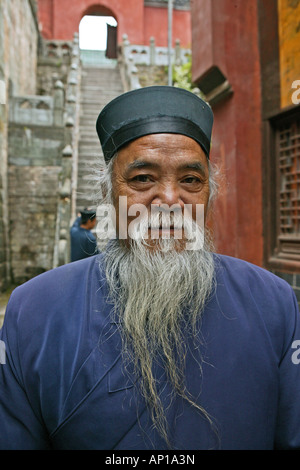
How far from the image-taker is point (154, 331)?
4.78ft

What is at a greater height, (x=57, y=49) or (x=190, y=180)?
(x=57, y=49)

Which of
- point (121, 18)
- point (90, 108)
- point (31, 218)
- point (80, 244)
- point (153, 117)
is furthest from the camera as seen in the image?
point (121, 18)

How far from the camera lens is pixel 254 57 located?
17.1ft

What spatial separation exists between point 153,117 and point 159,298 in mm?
725

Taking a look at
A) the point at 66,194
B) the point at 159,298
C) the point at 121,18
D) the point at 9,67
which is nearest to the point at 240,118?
the point at 159,298

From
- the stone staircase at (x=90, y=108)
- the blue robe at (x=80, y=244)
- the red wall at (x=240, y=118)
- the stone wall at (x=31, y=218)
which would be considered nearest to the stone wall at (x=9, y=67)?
the stone wall at (x=31, y=218)

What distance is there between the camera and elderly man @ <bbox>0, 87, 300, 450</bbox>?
1289mm

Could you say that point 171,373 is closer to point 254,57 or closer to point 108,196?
point 108,196

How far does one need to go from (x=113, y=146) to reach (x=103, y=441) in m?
1.11

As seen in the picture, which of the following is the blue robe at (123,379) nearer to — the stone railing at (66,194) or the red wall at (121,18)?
the stone railing at (66,194)

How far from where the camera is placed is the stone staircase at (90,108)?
1074 centimetres

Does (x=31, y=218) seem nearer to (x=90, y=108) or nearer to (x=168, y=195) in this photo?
(x=90, y=108)

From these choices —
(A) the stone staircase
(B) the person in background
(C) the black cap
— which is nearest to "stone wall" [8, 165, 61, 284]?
(A) the stone staircase

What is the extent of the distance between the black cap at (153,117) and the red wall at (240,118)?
3574 mm
